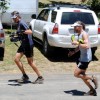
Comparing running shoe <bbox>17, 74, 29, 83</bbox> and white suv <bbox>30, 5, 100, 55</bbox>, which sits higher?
white suv <bbox>30, 5, 100, 55</bbox>

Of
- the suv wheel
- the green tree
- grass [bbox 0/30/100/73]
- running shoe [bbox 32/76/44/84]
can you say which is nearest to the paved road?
running shoe [bbox 32/76/44/84]

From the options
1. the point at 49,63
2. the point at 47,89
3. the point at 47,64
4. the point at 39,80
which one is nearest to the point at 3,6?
the point at 49,63

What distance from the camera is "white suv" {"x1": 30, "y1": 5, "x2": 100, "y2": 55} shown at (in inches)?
516

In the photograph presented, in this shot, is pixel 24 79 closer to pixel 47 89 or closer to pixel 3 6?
pixel 47 89

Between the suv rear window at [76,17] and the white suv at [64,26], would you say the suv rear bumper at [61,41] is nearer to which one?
the white suv at [64,26]

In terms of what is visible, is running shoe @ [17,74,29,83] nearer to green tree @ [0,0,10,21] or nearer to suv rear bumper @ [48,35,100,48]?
suv rear bumper @ [48,35,100,48]

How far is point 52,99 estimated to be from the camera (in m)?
8.62

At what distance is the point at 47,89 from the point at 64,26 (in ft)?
12.7

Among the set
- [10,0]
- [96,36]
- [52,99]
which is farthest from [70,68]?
[10,0]

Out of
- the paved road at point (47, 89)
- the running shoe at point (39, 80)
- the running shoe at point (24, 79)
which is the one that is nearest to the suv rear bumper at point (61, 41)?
the paved road at point (47, 89)

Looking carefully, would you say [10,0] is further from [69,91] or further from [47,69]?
[69,91]

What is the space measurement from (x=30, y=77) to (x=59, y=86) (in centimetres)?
131

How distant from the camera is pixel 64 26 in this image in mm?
13070

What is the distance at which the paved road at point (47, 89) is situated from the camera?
8.83 m
